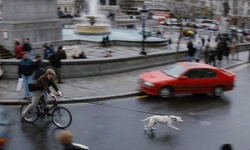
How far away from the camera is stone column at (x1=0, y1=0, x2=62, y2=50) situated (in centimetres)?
2052

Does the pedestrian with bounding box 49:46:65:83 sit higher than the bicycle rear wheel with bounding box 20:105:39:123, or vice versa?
the pedestrian with bounding box 49:46:65:83

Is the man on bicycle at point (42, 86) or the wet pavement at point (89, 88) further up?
the man on bicycle at point (42, 86)

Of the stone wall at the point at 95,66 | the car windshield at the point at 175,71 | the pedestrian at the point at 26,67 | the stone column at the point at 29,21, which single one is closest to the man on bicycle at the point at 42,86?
the pedestrian at the point at 26,67

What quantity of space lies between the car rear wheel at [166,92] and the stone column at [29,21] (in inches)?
421

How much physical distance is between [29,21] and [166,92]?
11144 millimetres

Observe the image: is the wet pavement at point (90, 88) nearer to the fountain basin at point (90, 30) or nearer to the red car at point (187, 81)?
the red car at point (187, 81)

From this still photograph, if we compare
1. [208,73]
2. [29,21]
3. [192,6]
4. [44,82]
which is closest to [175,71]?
[208,73]

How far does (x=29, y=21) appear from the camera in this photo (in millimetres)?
21141

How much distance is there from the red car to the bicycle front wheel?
454cm

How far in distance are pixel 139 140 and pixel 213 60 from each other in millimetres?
13949

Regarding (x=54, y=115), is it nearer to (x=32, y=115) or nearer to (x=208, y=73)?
(x=32, y=115)

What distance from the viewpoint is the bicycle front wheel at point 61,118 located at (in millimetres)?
10242

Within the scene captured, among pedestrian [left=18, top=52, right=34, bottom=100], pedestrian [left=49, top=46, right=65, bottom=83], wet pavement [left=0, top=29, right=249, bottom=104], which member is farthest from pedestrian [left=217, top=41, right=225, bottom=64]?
pedestrian [left=18, top=52, right=34, bottom=100]

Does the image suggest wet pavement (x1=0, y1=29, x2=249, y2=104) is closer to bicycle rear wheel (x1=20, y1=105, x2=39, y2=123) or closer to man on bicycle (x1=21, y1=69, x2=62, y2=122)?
bicycle rear wheel (x1=20, y1=105, x2=39, y2=123)
